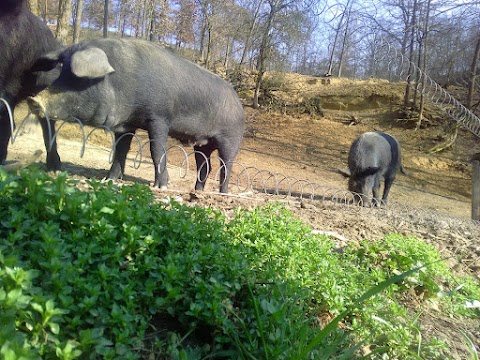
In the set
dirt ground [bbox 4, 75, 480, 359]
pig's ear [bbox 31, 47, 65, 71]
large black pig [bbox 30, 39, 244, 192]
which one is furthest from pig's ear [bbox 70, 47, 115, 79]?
dirt ground [bbox 4, 75, 480, 359]

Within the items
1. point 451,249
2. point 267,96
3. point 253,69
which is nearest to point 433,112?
point 267,96

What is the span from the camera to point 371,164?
9.84m

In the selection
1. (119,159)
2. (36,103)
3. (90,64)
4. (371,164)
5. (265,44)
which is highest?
(265,44)

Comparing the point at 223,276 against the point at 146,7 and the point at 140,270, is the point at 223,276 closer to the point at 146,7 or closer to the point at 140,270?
the point at 140,270

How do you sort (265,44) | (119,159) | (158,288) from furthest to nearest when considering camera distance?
(265,44) < (119,159) < (158,288)

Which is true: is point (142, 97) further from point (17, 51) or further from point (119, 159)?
point (17, 51)

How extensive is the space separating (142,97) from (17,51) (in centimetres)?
136

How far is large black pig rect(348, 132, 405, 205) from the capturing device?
989cm

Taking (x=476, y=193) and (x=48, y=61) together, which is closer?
(x=48, y=61)

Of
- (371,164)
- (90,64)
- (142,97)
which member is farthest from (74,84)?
(371,164)

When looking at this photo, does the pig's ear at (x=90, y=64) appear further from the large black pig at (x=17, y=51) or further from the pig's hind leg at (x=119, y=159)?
the pig's hind leg at (x=119, y=159)

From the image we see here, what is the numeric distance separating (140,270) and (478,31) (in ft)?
47.4

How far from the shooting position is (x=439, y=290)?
10.5ft

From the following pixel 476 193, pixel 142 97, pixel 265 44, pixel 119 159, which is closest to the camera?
pixel 142 97
